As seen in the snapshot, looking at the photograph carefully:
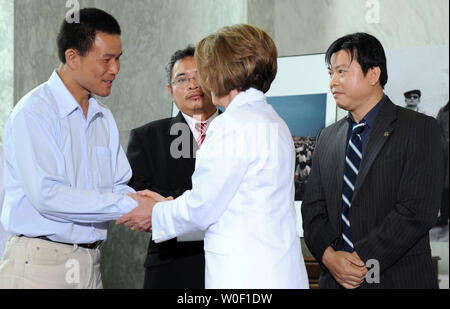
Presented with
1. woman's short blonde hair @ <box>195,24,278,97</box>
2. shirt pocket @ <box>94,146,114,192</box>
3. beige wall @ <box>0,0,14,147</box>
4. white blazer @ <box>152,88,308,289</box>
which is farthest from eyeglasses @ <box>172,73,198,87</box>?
beige wall @ <box>0,0,14,147</box>

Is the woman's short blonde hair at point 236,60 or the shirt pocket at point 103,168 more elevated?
the woman's short blonde hair at point 236,60

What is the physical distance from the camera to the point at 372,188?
2.73 meters

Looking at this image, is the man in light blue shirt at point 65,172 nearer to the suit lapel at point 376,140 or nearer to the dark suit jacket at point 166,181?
the dark suit jacket at point 166,181

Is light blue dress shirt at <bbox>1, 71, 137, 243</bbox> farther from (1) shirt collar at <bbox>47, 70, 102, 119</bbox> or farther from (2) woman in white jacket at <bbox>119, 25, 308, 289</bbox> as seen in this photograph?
(2) woman in white jacket at <bbox>119, 25, 308, 289</bbox>

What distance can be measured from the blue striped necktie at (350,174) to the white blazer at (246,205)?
0.62 metres

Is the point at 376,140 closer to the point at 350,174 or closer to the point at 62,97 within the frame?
the point at 350,174

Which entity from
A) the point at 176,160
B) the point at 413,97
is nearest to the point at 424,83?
the point at 413,97

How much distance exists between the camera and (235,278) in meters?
2.16

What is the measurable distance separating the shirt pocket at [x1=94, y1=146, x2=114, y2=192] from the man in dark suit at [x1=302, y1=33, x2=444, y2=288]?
95 centimetres

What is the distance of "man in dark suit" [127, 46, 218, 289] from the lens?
301 centimetres

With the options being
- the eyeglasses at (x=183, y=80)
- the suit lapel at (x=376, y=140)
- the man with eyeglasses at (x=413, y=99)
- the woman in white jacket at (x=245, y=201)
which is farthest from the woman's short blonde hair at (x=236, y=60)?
the man with eyeglasses at (x=413, y=99)

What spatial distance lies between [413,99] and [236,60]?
2.24 metres

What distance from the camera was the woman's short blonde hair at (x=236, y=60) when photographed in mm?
2309
